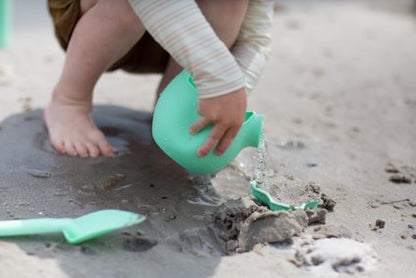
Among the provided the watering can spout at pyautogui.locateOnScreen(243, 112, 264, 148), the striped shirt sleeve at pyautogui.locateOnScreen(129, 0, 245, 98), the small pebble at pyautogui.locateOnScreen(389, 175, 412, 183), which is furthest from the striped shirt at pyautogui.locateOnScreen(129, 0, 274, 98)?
the small pebble at pyautogui.locateOnScreen(389, 175, 412, 183)

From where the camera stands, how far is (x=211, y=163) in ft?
4.09

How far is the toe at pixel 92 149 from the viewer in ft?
4.81

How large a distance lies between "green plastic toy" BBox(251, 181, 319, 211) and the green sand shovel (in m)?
0.28

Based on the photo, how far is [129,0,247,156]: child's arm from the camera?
1128 mm

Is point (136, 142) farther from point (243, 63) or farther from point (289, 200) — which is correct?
point (289, 200)

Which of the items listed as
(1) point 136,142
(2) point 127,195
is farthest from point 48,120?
(2) point 127,195

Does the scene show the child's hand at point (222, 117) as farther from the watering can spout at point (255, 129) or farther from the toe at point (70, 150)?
the toe at point (70, 150)

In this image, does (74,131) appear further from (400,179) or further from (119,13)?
(400,179)

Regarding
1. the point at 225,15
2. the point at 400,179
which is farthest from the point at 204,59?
the point at 400,179

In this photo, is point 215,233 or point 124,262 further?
point 215,233

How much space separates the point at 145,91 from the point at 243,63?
62cm

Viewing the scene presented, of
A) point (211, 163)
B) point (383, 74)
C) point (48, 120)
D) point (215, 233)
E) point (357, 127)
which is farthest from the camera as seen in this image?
point (383, 74)

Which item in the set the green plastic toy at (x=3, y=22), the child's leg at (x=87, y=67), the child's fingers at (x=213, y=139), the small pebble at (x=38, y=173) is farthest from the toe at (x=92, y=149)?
the green plastic toy at (x=3, y=22)

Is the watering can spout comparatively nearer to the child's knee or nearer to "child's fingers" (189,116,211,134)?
"child's fingers" (189,116,211,134)
